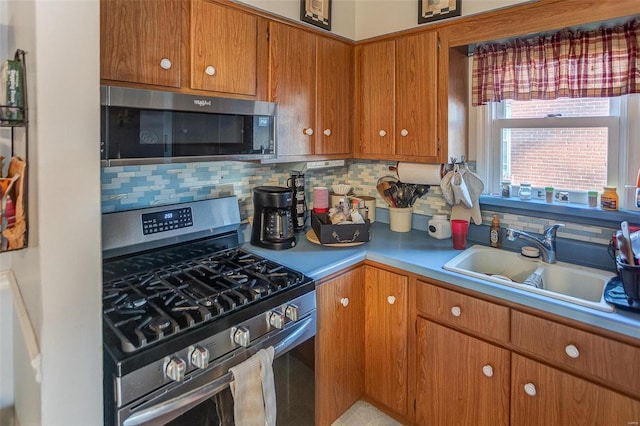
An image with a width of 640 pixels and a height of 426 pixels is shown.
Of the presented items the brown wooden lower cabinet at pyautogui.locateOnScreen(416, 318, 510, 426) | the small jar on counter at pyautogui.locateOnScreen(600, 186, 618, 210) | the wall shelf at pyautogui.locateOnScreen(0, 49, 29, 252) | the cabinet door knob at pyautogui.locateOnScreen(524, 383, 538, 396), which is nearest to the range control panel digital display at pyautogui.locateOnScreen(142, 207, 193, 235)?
the wall shelf at pyautogui.locateOnScreen(0, 49, 29, 252)

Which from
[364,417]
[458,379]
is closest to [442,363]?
[458,379]

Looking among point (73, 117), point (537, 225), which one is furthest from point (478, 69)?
point (73, 117)

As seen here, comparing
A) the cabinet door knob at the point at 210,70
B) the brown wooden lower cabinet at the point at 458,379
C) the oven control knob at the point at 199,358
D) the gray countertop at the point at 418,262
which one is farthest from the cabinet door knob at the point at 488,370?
the cabinet door knob at the point at 210,70

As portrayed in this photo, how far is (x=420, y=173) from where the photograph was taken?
215cm

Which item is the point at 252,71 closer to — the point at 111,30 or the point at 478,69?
the point at 111,30

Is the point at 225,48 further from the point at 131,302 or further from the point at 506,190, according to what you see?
the point at 506,190

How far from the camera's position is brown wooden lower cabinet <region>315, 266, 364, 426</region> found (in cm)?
174

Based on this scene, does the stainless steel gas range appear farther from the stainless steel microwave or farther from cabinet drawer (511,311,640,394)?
cabinet drawer (511,311,640,394)

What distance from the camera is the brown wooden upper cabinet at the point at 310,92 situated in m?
1.87

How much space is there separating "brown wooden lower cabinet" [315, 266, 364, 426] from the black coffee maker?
0.35 m

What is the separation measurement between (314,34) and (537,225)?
1.48 metres

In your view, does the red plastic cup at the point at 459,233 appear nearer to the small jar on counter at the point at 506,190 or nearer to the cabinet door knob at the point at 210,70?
the small jar on counter at the point at 506,190

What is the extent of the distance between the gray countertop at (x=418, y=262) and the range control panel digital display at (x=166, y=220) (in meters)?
0.35

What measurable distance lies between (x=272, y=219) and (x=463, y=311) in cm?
96
